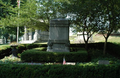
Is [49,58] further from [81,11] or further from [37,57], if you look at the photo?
[81,11]

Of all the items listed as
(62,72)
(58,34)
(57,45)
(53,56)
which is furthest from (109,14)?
(62,72)

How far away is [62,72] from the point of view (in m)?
3.99

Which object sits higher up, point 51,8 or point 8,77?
point 51,8

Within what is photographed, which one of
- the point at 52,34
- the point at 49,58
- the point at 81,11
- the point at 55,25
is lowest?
the point at 49,58

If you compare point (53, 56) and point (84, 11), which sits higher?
point (84, 11)

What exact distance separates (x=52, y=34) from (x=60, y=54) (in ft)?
8.08

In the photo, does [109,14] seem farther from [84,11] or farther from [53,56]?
[53,56]

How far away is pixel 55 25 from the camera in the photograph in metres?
9.59

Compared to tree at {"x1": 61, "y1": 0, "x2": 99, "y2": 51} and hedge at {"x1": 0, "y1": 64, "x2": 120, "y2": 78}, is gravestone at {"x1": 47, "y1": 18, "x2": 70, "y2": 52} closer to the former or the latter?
tree at {"x1": 61, "y1": 0, "x2": 99, "y2": 51}

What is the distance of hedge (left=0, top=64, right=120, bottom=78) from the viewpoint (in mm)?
3939

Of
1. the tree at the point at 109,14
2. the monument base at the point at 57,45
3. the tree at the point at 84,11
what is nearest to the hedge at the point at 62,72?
the monument base at the point at 57,45

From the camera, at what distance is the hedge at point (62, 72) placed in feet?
12.9

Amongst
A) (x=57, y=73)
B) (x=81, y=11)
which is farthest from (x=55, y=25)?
(x=57, y=73)

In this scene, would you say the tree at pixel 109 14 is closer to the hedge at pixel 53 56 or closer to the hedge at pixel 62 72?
the hedge at pixel 53 56
